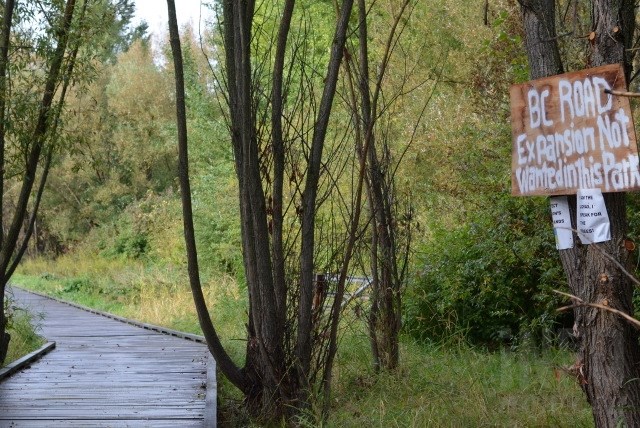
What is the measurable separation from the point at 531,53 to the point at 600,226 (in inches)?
41.6

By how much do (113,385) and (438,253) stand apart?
4.72 m

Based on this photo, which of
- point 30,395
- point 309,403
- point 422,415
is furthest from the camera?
point 30,395

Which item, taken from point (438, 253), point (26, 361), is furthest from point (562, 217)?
point (26, 361)

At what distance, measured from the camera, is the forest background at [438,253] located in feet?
27.8

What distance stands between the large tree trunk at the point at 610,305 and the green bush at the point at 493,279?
21.2 feet

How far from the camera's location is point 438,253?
44.9 feet

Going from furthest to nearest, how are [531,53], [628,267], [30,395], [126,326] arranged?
[126,326] → [30,395] → [531,53] → [628,267]

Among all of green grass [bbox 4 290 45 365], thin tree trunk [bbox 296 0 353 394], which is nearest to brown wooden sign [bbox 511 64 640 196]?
thin tree trunk [bbox 296 0 353 394]

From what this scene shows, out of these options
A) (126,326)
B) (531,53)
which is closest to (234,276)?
(126,326)

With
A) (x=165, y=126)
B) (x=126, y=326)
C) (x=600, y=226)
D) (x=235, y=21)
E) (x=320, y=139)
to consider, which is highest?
(x=165, y=126)

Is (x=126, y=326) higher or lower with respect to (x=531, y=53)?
lower

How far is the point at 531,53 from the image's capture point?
553 cm

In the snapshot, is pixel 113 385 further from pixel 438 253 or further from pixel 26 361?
pixel 438 253

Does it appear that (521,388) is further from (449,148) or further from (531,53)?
(449,148)
